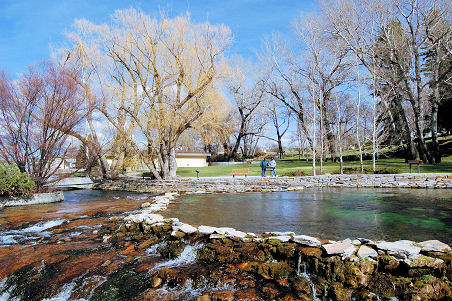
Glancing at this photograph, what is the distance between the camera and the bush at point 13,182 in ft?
33.2

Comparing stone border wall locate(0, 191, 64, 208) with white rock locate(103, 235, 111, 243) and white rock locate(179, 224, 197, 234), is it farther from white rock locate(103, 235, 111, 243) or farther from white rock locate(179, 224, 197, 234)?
white rock locate(179, 224, 197, 234)

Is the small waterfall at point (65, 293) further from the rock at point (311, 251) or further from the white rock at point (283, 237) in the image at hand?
the rock at point (311, 251)

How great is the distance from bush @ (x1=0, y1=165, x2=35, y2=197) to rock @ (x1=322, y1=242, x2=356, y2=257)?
10.8 meters

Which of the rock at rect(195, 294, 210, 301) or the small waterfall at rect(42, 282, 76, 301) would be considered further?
the small waterfall at rect(42, 282, 76, 301)

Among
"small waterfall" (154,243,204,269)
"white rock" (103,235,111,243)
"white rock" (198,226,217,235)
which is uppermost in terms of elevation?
"white rock" (198,226,217,235)

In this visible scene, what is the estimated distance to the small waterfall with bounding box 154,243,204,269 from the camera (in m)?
4.52

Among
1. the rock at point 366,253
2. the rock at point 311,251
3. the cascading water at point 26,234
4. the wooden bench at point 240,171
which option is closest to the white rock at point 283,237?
the rock at point 311,251

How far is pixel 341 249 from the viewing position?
4.10 metres

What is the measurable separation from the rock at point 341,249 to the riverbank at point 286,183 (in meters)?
9.85

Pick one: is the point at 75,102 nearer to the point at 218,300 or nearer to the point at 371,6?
the point at 218,300

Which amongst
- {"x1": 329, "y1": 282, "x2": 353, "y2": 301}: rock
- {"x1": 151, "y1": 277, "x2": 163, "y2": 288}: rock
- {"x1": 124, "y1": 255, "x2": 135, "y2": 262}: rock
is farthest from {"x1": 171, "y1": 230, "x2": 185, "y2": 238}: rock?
{"x1": 329, "y1": 282, "x2": 353, "y2": 301}: rock

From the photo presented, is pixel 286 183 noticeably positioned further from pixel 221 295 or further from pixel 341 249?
pixel 221 295

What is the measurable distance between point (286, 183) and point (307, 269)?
11.0 metres

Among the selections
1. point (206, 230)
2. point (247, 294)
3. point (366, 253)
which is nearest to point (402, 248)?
point (366, 253)
